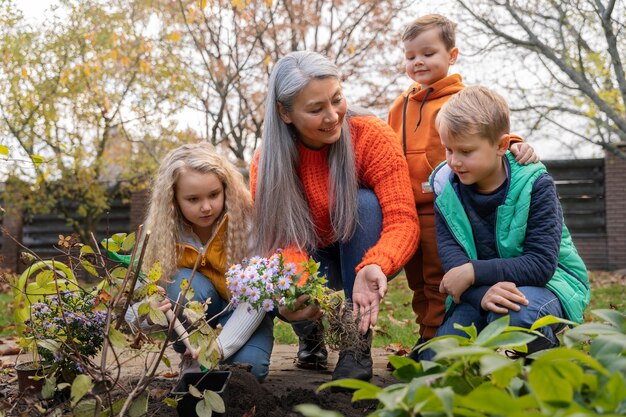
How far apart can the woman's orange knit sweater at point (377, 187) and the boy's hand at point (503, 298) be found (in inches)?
14.3

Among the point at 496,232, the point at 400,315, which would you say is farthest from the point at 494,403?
the point at 400,315

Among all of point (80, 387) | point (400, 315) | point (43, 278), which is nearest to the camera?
point (80, 387)

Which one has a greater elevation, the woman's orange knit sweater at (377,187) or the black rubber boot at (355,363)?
the woman's orange knit sweater at (377,187)

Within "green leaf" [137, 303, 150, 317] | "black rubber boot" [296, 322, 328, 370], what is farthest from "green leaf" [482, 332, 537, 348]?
"black rubber boot" [296, 322, 328, 370]

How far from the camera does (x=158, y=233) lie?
2.68 meters

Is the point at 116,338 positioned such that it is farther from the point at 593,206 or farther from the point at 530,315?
the point at 593,206

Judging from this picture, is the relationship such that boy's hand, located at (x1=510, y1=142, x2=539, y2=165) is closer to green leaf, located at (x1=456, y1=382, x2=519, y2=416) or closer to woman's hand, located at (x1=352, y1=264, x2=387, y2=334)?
woman's hand, located at (x1=352, y1=264, x2=387, y2=334)

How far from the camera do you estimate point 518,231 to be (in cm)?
230

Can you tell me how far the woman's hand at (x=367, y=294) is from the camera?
2320 mm

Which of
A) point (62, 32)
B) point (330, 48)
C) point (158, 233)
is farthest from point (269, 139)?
point (62, 32)

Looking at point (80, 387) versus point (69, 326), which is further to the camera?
point (69, 326)

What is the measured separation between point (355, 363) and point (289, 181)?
30.4 inches

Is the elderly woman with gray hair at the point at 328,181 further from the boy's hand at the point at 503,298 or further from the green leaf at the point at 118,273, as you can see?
the green leaf at the point at 118,273

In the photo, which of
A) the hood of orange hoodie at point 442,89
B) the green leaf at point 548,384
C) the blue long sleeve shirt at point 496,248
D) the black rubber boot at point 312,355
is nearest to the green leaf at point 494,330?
the green leaf at point 548,384
